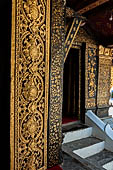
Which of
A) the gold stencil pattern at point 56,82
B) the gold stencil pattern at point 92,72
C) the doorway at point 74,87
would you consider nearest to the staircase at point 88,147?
the doorway at point 74,87

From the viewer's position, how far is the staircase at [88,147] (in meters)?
2.59

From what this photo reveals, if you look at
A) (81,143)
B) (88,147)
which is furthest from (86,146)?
(81,143)

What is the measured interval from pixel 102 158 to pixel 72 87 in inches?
77.9

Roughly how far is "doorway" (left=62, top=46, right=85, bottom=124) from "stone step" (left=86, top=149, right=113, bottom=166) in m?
1.02

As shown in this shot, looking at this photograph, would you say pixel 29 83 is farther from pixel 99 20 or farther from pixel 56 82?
pixel 99 20

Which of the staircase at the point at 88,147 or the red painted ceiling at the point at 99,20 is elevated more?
the red painted ceiling at the point at 99,20

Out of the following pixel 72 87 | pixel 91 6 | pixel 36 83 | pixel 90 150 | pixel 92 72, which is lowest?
pixel 90 150

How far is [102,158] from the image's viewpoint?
276cm

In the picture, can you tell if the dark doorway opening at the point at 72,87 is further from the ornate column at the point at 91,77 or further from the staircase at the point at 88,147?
the staircase at the point at 88,147

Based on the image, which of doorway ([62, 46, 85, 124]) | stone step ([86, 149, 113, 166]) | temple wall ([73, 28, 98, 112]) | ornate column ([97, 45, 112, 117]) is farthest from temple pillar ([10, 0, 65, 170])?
ornate column ([97, 45, 112, 117])

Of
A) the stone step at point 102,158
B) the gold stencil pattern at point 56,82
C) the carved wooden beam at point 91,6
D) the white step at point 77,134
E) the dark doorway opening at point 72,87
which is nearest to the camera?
the gold stencil pattern at point 56,82

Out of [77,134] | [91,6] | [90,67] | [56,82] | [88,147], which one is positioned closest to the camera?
[56,82]
